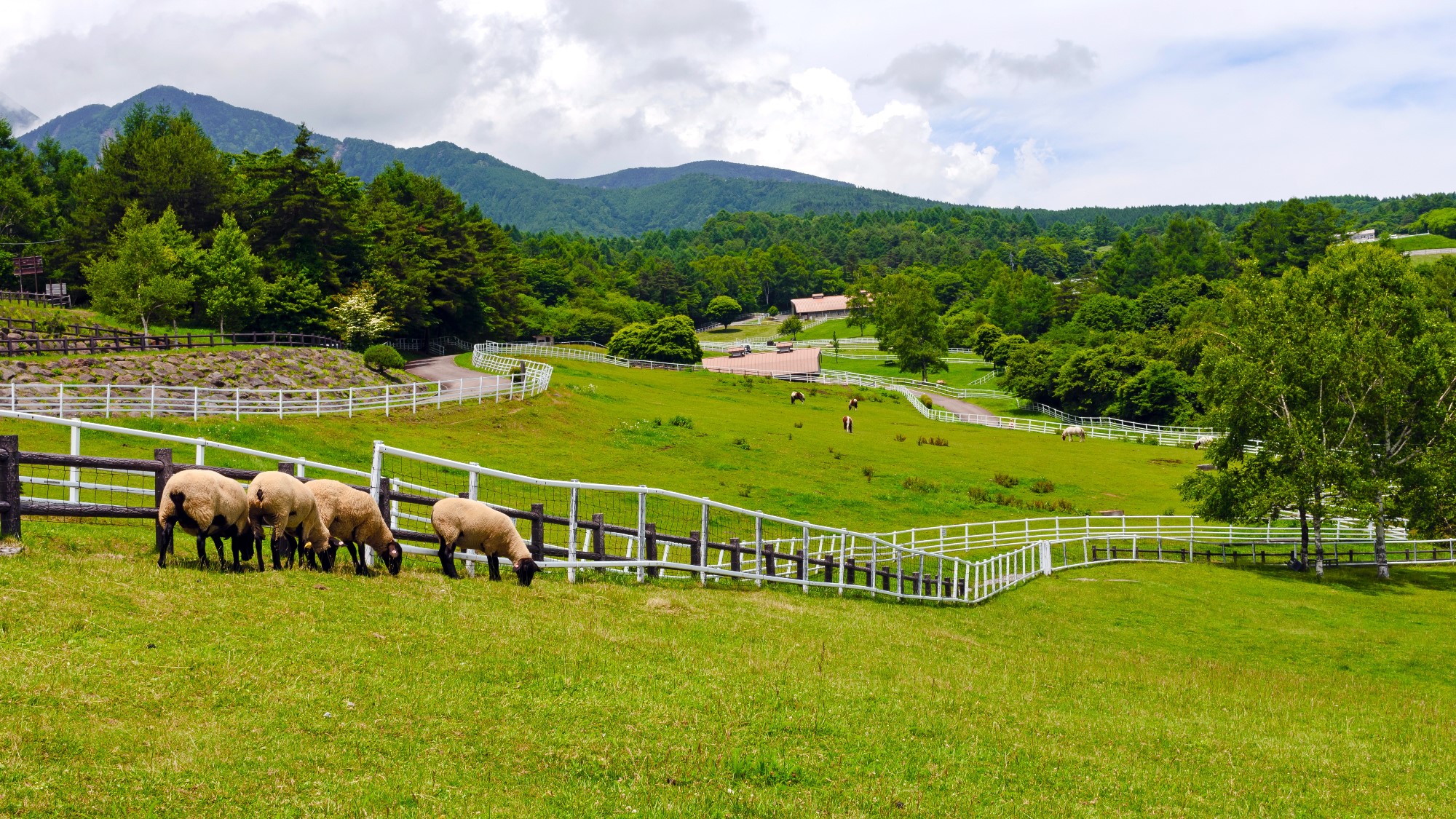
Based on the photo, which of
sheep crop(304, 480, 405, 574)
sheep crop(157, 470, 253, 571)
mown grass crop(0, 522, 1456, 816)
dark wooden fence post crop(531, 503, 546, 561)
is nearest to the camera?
mown grass crop(0, 522, 1456, 816)

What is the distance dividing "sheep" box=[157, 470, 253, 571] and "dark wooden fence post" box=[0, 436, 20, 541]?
125 centimetres

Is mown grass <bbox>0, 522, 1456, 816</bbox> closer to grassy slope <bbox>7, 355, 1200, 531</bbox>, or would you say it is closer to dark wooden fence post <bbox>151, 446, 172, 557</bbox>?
dark wooden fence post <bbox>151, 446, 172, 557</bbox>

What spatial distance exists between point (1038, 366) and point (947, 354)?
38.2m

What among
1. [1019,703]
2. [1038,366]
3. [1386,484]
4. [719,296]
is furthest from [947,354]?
[1019,703]

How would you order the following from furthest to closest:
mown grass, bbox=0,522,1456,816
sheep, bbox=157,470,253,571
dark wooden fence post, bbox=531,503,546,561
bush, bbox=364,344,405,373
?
bush, bbox=364,344,405,373
dark wooden fence post, bbox=531,503,546,561
sheep, bbox=157,470,253,571
mown grass, bbox=0,522,1456,816

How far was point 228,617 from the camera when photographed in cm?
908

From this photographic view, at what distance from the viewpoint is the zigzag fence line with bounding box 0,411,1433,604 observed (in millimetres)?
12602

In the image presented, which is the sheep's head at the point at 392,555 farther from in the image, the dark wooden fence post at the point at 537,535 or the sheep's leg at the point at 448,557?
the dark wooden fence post at the point at 537,535

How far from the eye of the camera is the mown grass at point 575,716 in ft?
21.7

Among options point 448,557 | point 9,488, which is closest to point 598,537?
point 448,557

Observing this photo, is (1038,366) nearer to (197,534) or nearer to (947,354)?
(947,354)

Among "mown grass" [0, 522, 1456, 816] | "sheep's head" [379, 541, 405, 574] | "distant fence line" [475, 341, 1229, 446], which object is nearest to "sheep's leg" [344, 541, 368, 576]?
"sheep's head" [379, 541, 405, 574]

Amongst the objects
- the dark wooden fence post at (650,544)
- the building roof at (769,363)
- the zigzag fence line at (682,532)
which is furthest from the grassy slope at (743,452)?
the building roof at (769,363)

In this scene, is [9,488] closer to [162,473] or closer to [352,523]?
[162,473]
